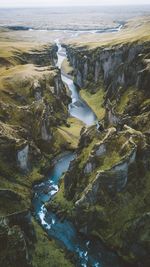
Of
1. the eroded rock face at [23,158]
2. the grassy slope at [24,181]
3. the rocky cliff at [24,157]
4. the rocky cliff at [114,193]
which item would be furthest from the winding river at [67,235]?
the eroded rock face at [23,158]

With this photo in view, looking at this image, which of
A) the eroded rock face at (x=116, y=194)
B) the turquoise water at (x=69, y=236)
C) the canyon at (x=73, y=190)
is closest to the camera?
the canyon at (x=73, y=190)

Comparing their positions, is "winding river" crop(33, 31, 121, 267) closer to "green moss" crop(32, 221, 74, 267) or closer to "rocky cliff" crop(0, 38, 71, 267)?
"green moss" crop(32, 221, 74, 267)

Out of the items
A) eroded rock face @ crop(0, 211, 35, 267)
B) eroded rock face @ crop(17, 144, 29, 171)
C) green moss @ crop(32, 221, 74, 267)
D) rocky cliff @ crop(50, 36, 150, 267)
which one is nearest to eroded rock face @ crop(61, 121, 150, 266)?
rocky cliff @ crop(50, 36, 150, 267)

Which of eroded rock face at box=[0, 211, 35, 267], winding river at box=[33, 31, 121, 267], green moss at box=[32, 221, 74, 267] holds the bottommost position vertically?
winding river at box=[33, 31, 121, 267]

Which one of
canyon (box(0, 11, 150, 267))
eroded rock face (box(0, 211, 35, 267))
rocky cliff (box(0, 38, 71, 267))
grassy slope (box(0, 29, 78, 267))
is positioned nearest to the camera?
eroded rock face (box(0, 211, 35, 267))

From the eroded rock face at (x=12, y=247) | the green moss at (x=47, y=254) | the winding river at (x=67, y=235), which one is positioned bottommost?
the winding river at (x=67, y=235)

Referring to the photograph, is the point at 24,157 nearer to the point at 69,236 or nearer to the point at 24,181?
the point at 24,181

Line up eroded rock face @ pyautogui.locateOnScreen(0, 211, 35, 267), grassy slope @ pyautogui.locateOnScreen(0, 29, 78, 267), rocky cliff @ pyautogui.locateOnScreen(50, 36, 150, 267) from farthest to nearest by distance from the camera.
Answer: rocky cliff @ pyautogui.locateOnScreen(50, 36, 150, 267), grassy slope @ pyautogui.locateOnScreen(0, 29, 78, 267), eroded rock face @ pyautogui.locateOnScreen(0, 211, 35, 267)

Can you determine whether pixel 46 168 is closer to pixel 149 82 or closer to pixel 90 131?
pixel 90 131

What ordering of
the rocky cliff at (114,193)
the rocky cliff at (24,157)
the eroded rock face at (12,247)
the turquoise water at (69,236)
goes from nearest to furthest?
the eroded rock face at (12,247) < the rocky cliff at (24,157) < the turquoise water at (69,236) < the rocky cliff at (114,193)

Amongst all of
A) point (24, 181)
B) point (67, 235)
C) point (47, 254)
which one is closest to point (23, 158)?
point (24, 181)

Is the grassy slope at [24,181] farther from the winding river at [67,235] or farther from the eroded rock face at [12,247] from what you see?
the eroded rock face at [12,247]

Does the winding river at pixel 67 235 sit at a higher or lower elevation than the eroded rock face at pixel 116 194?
lower
